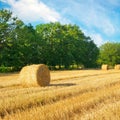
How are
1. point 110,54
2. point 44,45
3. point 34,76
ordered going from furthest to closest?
point 110,54 → point 44,45 → point 34,76

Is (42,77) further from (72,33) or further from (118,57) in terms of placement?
(118,57)

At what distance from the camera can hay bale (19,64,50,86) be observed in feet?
61.1

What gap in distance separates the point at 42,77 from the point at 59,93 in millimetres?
5694

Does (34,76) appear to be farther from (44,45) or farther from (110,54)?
(110,54)

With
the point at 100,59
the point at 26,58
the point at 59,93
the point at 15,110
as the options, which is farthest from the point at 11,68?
the point at 100,59

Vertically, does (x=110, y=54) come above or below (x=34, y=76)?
above

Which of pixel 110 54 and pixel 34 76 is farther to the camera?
pixel 110 54

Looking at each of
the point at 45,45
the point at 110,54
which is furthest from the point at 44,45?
the point at 110,54

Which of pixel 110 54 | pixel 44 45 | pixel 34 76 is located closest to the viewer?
pixel 34 76

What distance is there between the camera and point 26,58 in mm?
48000

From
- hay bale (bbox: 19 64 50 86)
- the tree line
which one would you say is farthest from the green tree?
hay bale (bbox: 19 64 50 86)

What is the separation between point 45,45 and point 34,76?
120ft

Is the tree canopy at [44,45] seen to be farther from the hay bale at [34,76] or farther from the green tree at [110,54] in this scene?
the hay bale at [34,76]

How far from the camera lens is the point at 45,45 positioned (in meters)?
55.2
